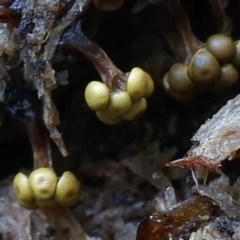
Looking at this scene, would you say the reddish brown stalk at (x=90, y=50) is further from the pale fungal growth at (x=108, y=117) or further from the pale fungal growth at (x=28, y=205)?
the pale fungal growth at (x=28, y=205)

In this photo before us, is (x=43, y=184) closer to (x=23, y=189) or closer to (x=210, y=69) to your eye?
(x=23, y=189)

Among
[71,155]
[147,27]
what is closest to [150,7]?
[147,27]

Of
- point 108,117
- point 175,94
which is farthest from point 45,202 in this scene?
point 175,94

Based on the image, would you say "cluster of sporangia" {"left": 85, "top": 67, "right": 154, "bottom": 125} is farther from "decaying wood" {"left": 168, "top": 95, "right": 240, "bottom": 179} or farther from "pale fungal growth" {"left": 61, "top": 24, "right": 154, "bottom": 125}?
"decaying wood" {"left": 168, "top": 95, "right": 240, "bottom": 179}

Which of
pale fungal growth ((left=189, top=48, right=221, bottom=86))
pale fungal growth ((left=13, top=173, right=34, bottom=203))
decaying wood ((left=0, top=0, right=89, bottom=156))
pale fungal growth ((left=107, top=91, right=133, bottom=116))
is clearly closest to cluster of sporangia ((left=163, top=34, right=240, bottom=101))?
pale fungal growth ((left=189, top=48, right=221, bottom=86))

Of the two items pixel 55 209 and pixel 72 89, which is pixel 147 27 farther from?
pixel 55 209

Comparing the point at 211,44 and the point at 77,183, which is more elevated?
the point at 211,44
